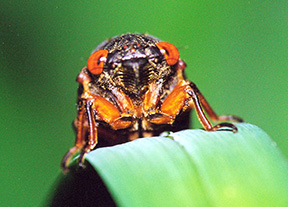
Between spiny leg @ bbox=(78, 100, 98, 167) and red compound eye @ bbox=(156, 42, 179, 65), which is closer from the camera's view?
spiny leg @ bbox=(78, 100, 98, 167)

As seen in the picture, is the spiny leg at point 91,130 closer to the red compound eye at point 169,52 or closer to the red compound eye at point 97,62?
the red compound eye at point 97,62

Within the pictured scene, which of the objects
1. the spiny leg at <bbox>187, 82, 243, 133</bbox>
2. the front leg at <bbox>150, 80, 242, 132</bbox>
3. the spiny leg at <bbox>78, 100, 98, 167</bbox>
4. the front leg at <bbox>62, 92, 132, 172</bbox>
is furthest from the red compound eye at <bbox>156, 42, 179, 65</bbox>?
the spiny leg at <bbox>78, 100, 98, 167</bbox>

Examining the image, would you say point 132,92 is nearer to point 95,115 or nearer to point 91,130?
point 95,115

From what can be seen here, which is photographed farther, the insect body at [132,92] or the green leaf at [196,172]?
the insect body at [132,92]

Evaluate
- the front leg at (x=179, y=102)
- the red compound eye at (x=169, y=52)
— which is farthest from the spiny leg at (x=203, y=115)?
the red compound eye at (x=169, y=52)

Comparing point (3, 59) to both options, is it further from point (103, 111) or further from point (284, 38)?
point (284, 38)

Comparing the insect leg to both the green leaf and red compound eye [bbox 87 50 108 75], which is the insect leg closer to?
the green leaf

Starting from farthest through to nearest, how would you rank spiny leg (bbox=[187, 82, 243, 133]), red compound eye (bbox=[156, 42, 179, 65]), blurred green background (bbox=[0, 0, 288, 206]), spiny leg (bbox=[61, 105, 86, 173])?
1. blurred green background (bbox=[0, 0, 288, 206])
2. red compound eye (bbox=[156, 42, 179, 65])
3. spiny leg (bbox=[61, 105, 86, 173])
4. spiny leg (bbox=[187, 82, 243, 133])
